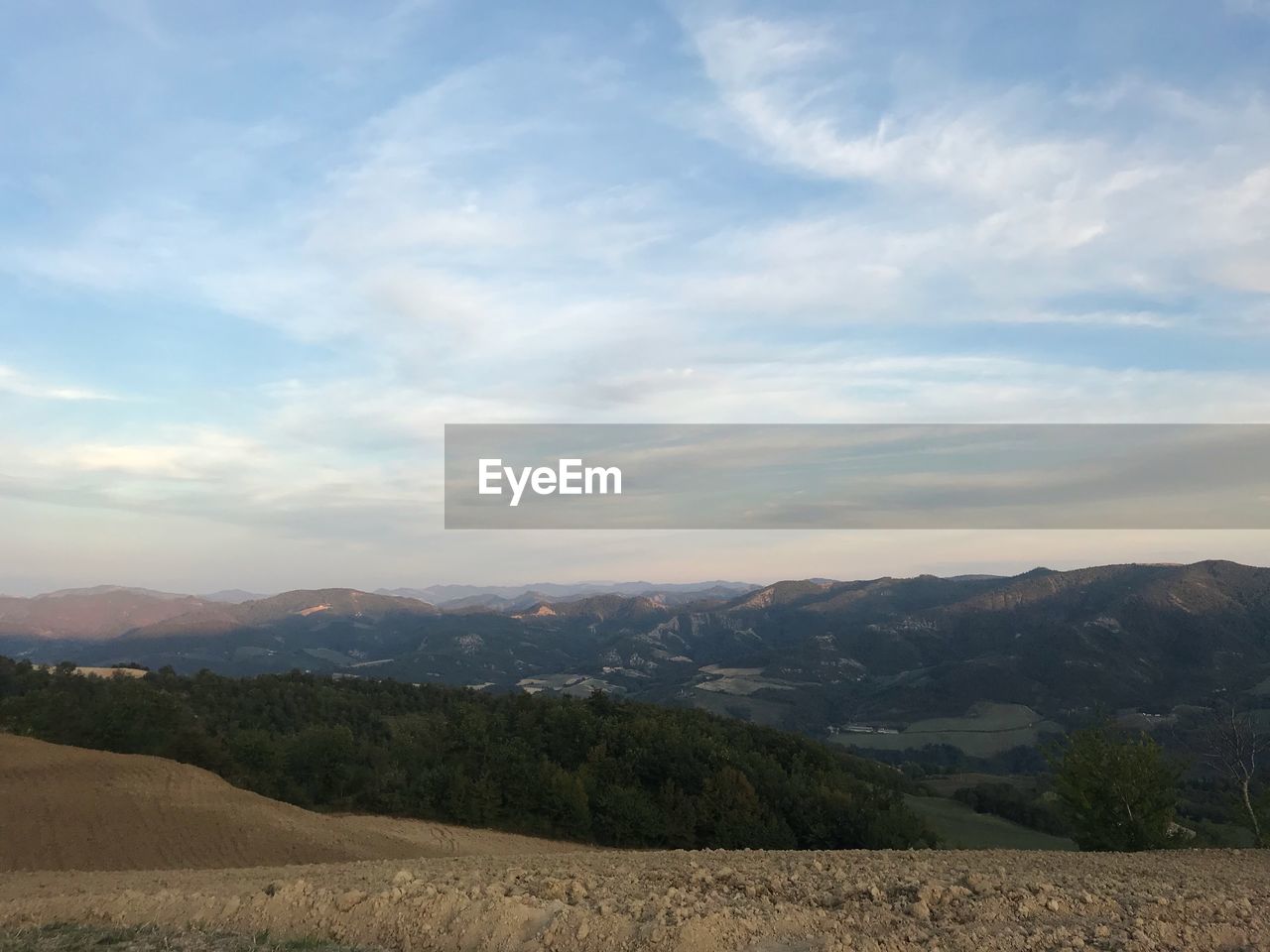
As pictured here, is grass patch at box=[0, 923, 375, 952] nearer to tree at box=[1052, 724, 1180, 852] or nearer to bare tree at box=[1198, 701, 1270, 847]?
tree at box=[1052, 724, 1180, 852]

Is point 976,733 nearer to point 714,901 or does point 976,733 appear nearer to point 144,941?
point 714,901

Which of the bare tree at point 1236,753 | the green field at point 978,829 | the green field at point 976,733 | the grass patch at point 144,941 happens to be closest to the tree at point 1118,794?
the bare tree at point 1236,753

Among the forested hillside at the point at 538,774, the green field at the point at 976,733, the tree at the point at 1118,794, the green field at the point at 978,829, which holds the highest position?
the tree at the point at 1118,794

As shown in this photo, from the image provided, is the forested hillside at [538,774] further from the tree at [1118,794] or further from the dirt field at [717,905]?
the dirt field at [717,905]

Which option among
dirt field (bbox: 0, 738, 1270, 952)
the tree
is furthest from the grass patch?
the tree

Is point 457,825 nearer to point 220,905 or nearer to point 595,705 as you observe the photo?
point 595,705

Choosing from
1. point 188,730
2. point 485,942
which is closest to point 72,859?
point 188,730
